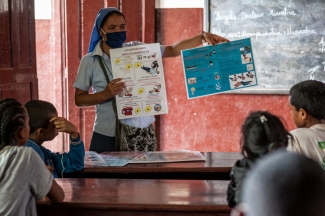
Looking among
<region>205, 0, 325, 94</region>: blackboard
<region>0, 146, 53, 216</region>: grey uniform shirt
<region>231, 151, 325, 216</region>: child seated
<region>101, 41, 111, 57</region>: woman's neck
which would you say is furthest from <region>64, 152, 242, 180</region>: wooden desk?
<region>205, 0, 325, 94</region>: blackboard

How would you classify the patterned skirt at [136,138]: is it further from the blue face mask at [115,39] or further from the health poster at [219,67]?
the blue face mask at [115,39]

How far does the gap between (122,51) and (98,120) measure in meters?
0.46

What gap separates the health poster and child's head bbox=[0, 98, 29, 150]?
62.4 inches

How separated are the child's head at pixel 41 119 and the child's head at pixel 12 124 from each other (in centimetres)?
55

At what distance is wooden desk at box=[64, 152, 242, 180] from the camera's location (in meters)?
2.85

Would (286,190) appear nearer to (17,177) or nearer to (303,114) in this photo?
(17,177)

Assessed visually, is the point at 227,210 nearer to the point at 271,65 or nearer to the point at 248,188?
the point at 248,188

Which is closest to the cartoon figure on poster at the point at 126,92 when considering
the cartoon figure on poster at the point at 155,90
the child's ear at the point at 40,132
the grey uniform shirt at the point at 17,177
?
the cartoon figure on poster at the point at 155,90

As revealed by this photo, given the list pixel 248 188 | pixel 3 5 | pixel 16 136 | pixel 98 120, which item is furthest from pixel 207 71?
pixel 248 188

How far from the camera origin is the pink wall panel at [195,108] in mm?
5074

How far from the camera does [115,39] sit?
332 cm

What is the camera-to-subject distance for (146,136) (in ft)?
10.9

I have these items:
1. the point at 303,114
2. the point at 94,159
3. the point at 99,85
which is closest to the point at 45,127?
the point at 94,159

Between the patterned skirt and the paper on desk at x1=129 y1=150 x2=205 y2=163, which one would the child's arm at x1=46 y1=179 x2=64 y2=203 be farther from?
the patterned skirt
